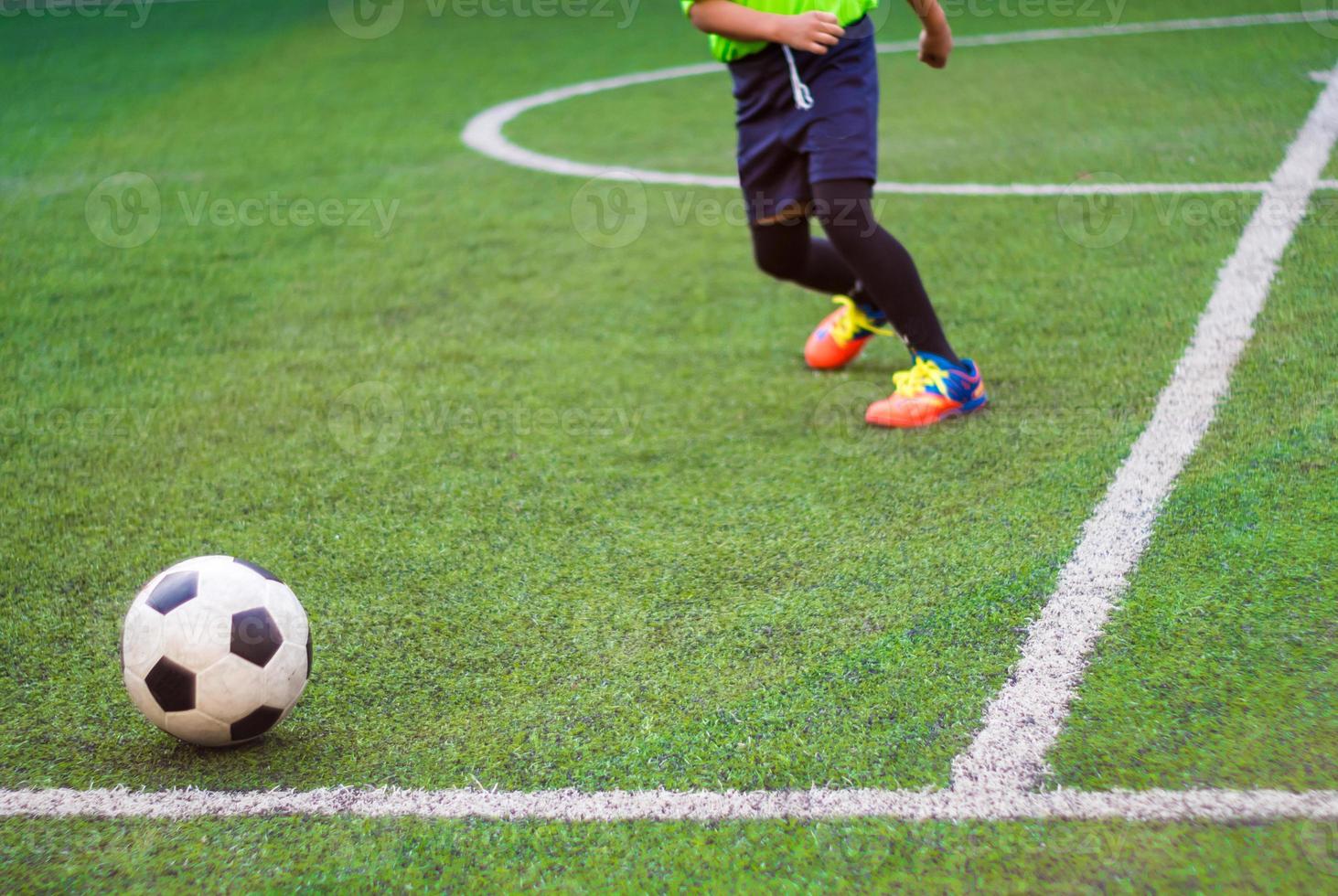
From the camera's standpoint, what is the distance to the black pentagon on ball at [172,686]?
85.0 inches

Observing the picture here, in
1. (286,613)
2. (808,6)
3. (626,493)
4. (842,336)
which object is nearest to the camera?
(286,613)

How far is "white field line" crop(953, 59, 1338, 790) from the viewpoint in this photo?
6.84ft

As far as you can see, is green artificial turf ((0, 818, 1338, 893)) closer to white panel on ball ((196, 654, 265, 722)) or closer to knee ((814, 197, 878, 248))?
white panel on ball ((196, 654, 265, 722))

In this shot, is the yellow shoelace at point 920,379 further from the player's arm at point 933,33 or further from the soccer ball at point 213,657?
the soccer ball at point 213,657

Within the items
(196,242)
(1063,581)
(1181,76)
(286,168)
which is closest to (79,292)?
(196,242)

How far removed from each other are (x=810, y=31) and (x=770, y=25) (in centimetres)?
11

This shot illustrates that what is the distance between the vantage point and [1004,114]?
7066 millimetres

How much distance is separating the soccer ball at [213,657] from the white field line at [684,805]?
0.13 metres

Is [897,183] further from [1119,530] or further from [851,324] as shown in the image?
[1119,530]

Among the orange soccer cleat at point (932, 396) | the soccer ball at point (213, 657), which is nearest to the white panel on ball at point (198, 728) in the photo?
the soccer ball at point (213, 657)

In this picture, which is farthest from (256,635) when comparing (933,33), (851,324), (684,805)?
(933,33)

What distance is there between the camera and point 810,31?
3303mm

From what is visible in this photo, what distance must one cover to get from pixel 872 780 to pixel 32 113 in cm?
838

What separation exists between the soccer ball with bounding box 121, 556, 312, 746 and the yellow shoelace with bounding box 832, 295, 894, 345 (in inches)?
88.4
